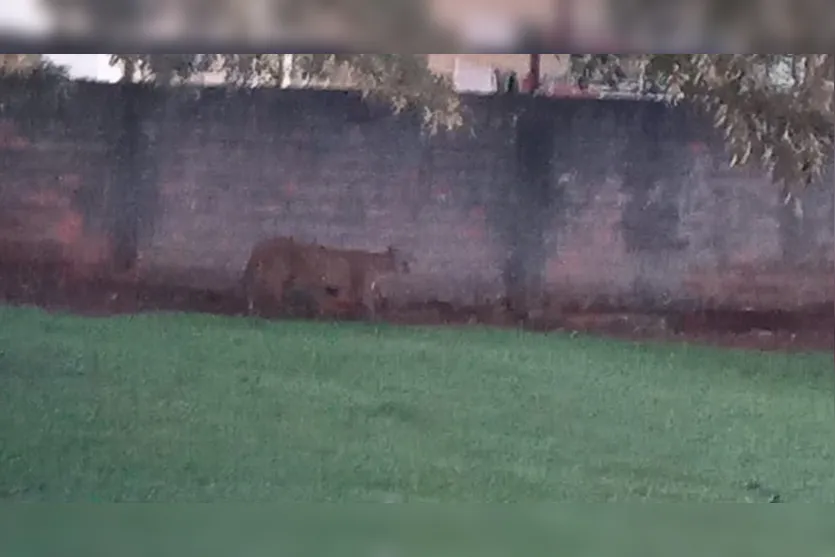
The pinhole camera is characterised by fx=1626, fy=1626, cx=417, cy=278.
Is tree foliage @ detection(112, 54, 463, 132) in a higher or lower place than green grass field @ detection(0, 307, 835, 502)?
higher

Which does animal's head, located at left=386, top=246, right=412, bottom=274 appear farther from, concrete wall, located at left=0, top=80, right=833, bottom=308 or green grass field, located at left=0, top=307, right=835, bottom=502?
green grass field, located at left=0, top=307, right=835, bottom=502

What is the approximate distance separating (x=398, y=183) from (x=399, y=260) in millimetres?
156

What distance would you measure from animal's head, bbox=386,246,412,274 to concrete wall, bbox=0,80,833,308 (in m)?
0.02

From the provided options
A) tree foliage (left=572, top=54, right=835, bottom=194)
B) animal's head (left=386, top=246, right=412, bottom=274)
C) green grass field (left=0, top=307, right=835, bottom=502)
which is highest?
tree foliage (left=572, top=54, right=835, bottom=194)

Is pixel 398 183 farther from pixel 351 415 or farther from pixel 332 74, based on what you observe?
pixel 351 415

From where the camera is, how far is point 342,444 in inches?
129

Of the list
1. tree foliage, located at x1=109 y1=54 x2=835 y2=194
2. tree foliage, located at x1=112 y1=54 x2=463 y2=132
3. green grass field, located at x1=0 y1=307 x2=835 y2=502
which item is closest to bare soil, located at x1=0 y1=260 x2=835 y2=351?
green grass field, located at x1=0 y1=307 x2=835 y2=502

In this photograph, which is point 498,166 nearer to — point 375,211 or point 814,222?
point 375,211

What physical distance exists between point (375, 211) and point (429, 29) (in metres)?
0.38

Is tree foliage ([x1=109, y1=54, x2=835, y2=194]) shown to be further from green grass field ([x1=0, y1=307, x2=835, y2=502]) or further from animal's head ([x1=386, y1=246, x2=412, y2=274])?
green grass field ([x1=0, y1=307, x2=835, y2=502])

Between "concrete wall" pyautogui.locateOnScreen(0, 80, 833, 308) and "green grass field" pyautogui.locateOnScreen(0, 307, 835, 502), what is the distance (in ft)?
0.51

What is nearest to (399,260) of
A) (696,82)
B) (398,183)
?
(398,183)

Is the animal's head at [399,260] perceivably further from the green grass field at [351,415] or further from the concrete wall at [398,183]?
the green grass field at [351,415]

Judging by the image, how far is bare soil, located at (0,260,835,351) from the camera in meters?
3.30
